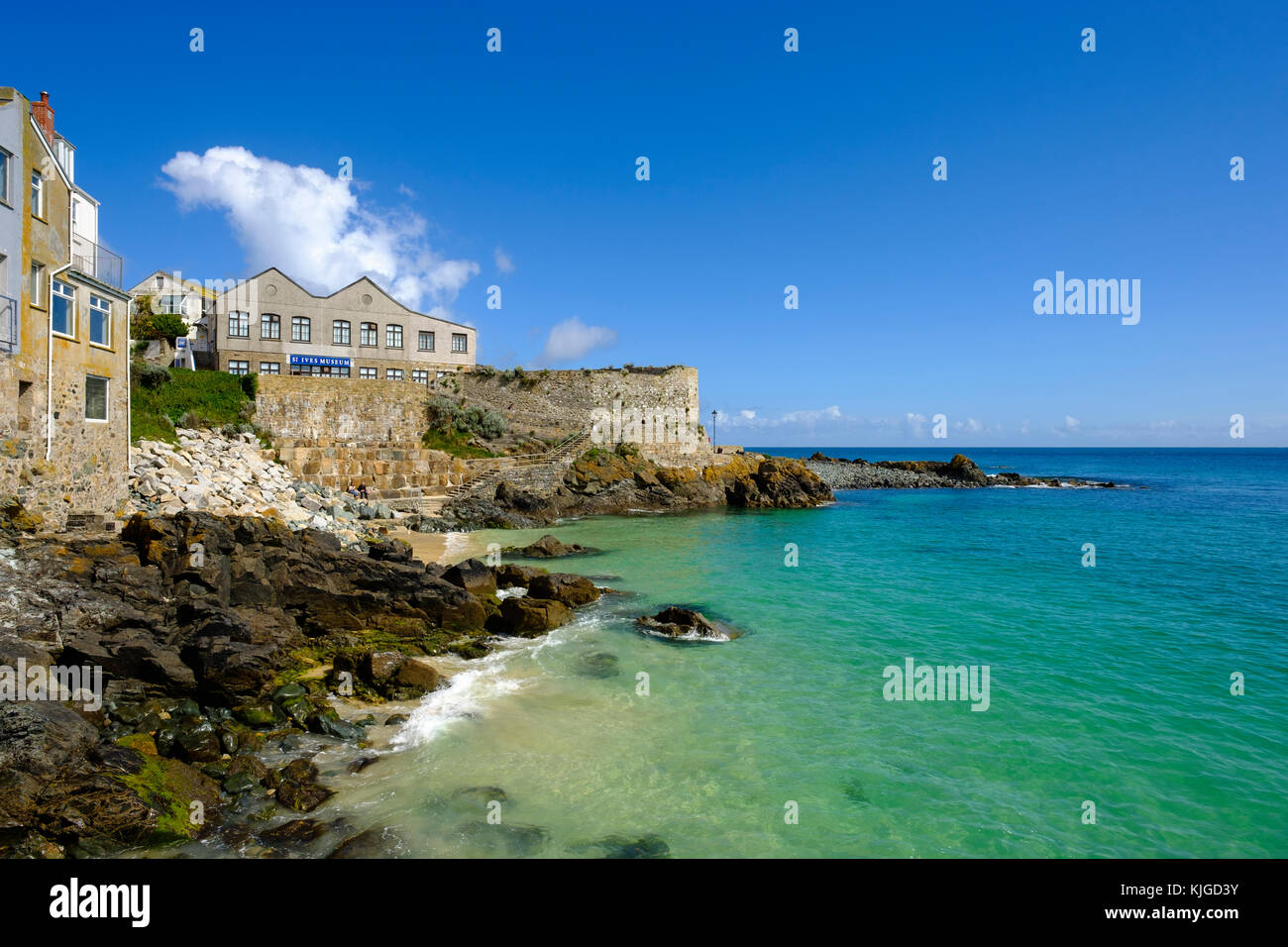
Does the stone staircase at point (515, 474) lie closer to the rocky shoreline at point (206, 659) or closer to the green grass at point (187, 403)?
the green grass at point (187, 403)

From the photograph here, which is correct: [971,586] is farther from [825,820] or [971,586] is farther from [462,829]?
[462,829]

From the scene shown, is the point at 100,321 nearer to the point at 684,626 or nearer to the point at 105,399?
the point at 105,399

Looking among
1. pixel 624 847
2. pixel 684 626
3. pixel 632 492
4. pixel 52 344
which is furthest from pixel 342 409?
pixel 624 847

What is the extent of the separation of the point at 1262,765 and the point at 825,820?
715 cm

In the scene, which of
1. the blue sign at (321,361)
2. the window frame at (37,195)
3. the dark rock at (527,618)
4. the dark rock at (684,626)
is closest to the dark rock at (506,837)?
the dark rock at (527,618)

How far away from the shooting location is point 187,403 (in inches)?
1316

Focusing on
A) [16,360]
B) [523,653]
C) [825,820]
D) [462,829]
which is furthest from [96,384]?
[825,820]

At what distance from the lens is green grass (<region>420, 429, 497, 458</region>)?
41094 millimetres

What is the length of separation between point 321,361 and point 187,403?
10.5m

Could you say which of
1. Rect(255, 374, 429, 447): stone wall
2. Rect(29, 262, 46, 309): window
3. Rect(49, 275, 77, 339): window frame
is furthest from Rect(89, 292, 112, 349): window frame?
Rect(255, 374, 429, 447): stone wall

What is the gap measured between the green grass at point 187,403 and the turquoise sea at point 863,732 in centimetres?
2194

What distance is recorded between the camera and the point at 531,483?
39719 millimetres

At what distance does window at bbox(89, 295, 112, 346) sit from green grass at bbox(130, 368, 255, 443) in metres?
8.47

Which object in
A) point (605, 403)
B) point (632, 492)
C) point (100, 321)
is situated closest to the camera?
point (100, 321)
